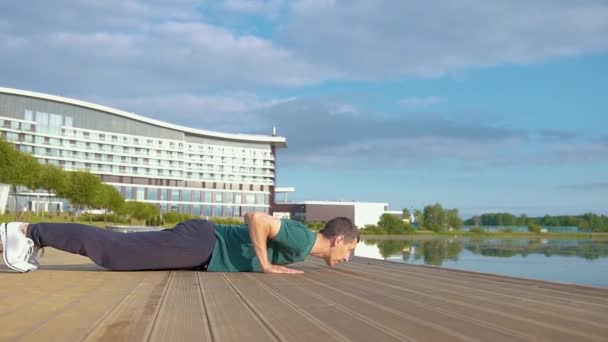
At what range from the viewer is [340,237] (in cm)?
439

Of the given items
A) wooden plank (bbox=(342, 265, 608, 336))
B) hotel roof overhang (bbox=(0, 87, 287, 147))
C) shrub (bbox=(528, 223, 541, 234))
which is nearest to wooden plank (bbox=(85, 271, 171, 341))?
wooden plank (bbox=(342, 265, 608, 336))

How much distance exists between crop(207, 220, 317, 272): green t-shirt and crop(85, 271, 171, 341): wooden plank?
1.14m

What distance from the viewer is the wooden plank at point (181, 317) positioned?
6.19 feet

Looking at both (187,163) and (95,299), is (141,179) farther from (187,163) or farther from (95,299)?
(95,299)

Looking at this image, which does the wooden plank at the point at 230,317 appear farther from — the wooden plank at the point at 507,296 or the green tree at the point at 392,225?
the green tree at the point at 392,225

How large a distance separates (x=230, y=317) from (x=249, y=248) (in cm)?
223

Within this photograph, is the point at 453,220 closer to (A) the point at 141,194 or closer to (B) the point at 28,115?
(A) the point at 141,194

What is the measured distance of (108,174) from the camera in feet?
256

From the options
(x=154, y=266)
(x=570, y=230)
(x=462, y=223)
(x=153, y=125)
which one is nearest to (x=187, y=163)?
(x=153, y=125)

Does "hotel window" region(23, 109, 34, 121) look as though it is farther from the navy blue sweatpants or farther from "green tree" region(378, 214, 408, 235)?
the navy blue sweatpants

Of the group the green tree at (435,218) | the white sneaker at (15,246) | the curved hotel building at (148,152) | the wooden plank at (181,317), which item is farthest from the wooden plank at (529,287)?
the green tree at (435,218)

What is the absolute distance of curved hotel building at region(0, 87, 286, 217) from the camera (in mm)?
70562

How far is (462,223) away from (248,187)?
3957 centimetres

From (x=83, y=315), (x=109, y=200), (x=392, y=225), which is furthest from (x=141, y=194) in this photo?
(x=83, y=315)
